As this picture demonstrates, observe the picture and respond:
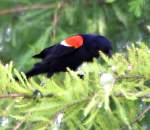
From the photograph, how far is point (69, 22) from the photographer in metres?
4.25

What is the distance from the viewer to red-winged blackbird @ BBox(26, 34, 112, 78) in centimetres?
293

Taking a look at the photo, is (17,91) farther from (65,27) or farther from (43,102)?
(65,27)

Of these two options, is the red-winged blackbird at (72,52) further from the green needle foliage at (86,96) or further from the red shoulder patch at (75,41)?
the green needle foliage at (86,96)

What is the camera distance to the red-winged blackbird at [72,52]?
2.93 meters

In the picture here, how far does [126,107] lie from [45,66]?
28.2 inches

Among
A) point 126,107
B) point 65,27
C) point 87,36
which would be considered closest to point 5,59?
point 65,27

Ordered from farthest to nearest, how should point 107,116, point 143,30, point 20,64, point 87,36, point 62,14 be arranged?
1. point 143,30
2. point 62,14
3. point 20,64
4. point 87,36
5. point 107,116

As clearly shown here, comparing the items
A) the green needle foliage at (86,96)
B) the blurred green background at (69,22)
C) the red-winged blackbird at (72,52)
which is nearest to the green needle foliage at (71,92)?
the green needle foliage at (86,96)

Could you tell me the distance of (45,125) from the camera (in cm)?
197

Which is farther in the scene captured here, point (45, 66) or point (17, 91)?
point (45, 66)

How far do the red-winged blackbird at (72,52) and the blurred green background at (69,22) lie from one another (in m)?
0.77

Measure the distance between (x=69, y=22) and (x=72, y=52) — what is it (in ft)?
4.11

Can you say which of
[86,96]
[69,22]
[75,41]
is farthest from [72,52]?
[69,22]

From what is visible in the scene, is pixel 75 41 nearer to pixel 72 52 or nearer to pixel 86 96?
pixel 72 52
